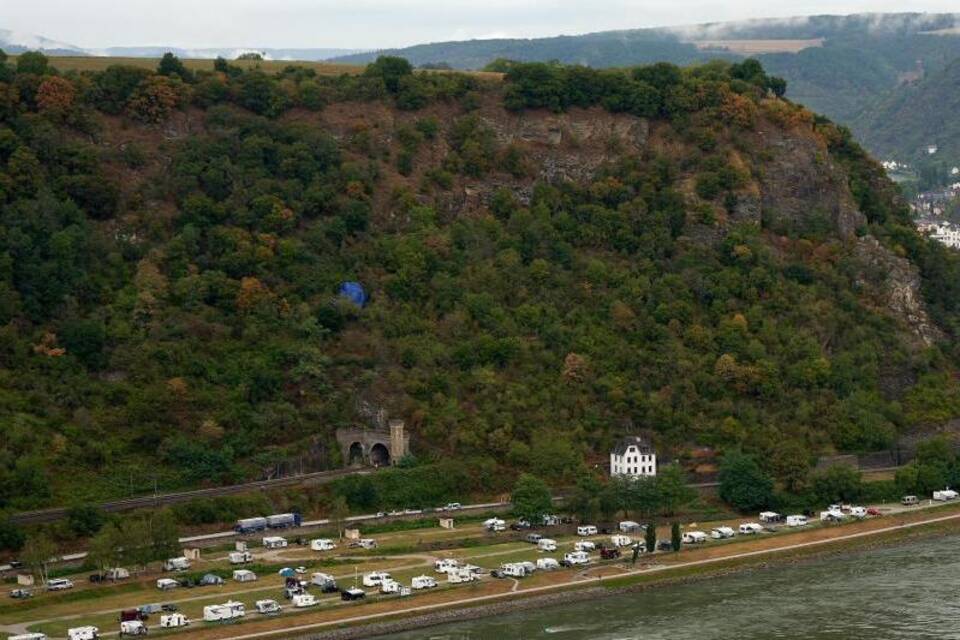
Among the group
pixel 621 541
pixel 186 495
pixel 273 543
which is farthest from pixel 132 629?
pixel 621 541

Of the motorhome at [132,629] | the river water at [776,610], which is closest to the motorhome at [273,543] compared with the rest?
the river water at [776,610]

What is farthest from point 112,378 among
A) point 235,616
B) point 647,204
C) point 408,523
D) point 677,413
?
point 647,204

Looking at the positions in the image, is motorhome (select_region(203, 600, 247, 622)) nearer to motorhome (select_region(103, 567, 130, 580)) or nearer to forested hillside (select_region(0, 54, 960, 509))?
motorhome (select_region(103, 567, 130, 580))

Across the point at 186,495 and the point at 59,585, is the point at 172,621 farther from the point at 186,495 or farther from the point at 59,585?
the point at 186,495

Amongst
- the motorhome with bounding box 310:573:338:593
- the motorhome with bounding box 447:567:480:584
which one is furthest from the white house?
the motorhome with bounding box 310:573:338:593

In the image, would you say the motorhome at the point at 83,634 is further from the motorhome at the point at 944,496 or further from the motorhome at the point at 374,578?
the motorhome at the point at 944,496

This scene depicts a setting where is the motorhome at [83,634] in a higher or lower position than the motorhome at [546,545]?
higher
